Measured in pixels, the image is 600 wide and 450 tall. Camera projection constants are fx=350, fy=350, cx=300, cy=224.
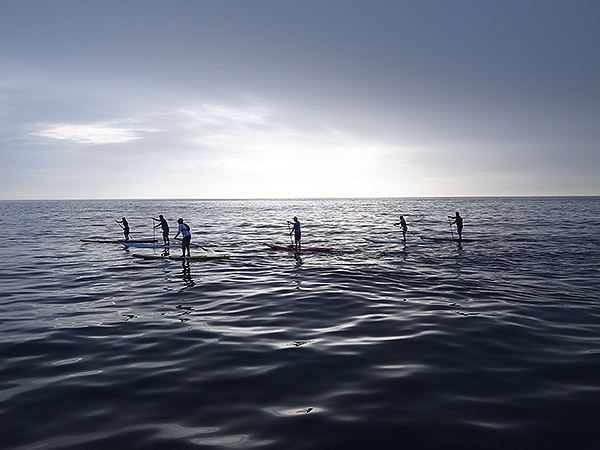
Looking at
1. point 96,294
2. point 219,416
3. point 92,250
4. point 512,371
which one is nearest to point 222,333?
point 219,416

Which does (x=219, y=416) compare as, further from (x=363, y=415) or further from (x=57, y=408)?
(x=57, y=408)

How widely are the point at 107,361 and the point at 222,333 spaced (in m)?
2.89

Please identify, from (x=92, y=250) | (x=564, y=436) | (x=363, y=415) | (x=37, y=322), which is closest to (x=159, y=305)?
(x=37, y=322)

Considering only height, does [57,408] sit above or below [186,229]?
below

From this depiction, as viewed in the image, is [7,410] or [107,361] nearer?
[7,410]

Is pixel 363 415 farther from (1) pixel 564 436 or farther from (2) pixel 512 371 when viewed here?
(2) pixel 512 371

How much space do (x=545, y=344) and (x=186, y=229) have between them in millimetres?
20699

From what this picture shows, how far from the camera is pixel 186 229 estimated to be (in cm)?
2389

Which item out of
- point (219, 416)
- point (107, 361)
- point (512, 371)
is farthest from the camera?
point (107, 361)

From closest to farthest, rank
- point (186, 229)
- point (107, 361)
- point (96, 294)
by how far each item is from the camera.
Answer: point (107, 361) → point (96, 294) → point (186, 229)

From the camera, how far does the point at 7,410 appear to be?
6039mm

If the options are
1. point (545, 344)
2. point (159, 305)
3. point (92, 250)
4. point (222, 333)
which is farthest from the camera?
point (92, 250)

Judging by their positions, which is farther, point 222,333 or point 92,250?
point 92,250

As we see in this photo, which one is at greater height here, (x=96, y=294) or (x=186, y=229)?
(x=186, y=229)
